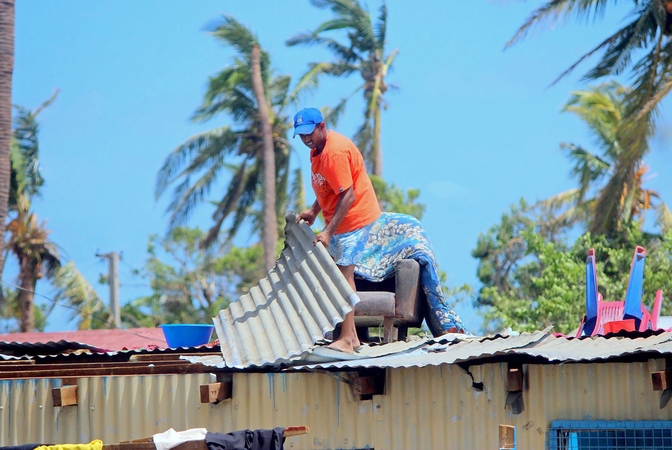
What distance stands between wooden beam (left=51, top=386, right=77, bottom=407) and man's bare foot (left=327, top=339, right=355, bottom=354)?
6.45 feet

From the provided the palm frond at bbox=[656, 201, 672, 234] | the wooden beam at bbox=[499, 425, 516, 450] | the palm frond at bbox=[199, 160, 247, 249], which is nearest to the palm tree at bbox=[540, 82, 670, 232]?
the palm frond at bbox=[656, 201, 672, 234]

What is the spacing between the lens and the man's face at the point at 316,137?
7723 mm

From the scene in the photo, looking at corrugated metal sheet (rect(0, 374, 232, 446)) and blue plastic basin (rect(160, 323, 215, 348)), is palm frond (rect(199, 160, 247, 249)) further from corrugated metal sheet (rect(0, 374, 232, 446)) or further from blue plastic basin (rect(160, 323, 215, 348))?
corrugated metal sheet (rect(0, 374, 232, 446))

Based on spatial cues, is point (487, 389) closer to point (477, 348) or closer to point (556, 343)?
point (477, 348)

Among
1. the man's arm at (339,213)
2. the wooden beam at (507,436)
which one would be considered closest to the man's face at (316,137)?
the man's arm at (339,213)

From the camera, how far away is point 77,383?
24.5 feet

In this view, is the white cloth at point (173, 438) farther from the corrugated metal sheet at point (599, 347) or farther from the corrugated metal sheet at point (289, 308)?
the corrugated metal sheet at point (599, 347)

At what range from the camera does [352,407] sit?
7.02 meters

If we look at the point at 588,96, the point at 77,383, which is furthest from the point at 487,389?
the point at 588,96

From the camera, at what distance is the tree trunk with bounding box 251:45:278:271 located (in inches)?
935

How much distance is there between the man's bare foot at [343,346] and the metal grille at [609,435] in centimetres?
165

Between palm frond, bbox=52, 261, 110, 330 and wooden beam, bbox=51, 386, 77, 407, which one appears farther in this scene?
palm frond, bbox=52, 261, 110, 330

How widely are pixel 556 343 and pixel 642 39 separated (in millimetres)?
11033

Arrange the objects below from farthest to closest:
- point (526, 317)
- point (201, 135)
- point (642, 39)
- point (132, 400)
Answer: point (201, 135), point (526, 317), point (642, 39), point (132, 400)
